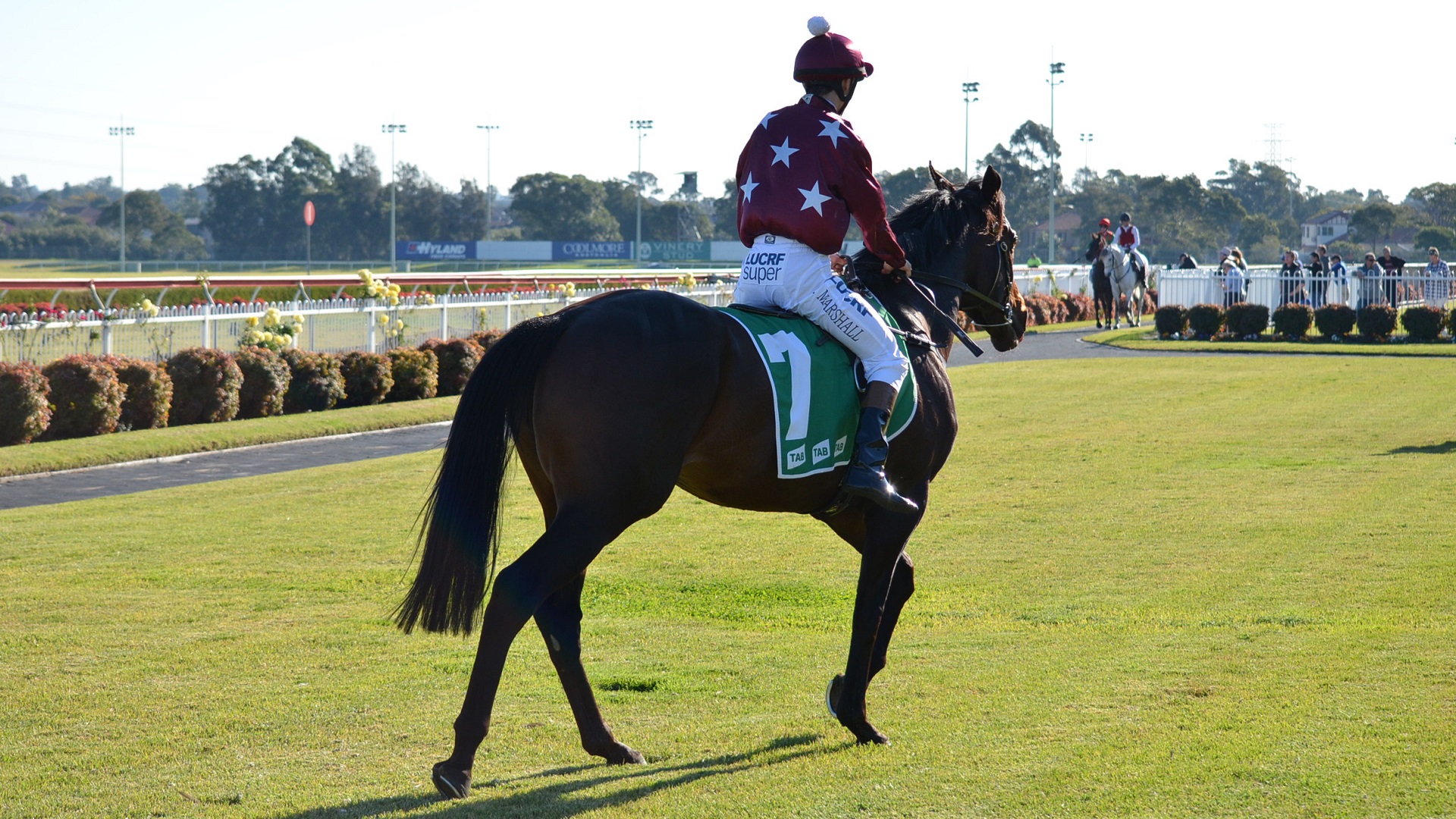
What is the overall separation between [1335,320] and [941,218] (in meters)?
24.7

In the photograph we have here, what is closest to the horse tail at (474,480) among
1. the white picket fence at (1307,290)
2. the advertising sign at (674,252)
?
the white picket fence at (1307,290)

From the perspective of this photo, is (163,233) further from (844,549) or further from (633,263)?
(844,549)

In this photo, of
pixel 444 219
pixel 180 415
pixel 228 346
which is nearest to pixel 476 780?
pixel 180 415

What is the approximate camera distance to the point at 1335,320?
89.8 feet

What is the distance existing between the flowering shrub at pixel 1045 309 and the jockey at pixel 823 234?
28.9 m

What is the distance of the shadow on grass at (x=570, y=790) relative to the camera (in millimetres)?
3750

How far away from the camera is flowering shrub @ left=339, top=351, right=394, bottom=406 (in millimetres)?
17641

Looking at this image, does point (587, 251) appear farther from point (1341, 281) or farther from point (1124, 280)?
point (1341, 281)

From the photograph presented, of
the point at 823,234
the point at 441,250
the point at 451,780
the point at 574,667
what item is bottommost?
the point at 451,780

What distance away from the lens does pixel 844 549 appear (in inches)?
332

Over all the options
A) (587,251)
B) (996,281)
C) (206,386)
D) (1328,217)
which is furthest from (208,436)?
(1328,217)

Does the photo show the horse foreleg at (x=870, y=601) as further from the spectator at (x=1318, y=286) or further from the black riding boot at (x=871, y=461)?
the spectator at (x=1318, y=286)

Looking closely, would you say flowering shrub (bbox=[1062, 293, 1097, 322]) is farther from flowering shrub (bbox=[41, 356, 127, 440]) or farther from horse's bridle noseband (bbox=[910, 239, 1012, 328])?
horse's bridle noseband (bbox=[910, 239, 1012, 328])

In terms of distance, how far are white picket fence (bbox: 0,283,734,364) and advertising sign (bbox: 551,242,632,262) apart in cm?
5056
